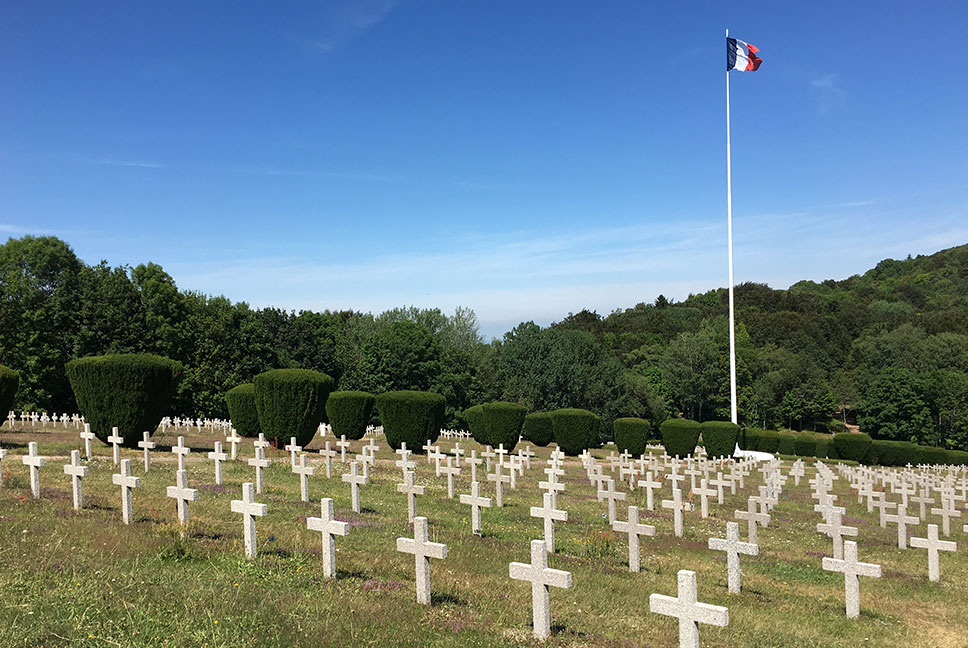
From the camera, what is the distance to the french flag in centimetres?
4525

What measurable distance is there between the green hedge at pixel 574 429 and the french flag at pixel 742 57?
24.4 meters

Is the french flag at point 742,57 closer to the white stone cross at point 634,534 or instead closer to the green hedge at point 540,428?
the green hedge at point 540,428

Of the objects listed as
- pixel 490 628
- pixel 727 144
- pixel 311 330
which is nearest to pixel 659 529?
pixel 490 628

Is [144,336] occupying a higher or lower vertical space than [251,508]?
higher

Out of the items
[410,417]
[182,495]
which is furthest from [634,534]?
[410,417]

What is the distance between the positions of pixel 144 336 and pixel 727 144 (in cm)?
4102

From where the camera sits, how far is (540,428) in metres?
43.6

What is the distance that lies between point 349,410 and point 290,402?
282 inches

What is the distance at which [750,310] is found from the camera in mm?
111188

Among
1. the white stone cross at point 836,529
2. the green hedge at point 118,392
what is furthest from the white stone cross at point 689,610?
the green hedge at point 118,392

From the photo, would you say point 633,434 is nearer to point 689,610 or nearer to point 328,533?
point 328,533

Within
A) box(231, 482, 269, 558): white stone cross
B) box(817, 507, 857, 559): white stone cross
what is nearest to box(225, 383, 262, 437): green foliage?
box(231, 482, 269, 558): white stone cross

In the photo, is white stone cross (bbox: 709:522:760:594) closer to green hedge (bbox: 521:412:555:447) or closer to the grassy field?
the grassy field

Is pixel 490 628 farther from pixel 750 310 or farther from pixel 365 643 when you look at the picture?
pixel 750 310
